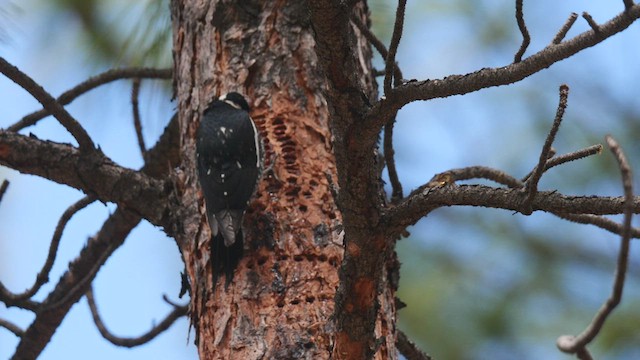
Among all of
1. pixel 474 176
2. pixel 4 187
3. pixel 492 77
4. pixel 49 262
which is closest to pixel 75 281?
pixel 49 262

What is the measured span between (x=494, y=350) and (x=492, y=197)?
2.03 meters

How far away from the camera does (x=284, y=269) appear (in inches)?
96.6

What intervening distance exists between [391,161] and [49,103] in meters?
0.99

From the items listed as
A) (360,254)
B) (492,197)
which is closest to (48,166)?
(360,254)

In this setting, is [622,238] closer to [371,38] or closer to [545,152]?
[545,152]

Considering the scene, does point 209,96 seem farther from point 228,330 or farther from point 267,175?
point 228,330

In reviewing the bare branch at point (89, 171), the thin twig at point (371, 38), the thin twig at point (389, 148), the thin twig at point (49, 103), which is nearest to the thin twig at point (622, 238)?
the thin twig at point (371, 38)

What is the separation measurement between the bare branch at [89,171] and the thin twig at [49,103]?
46 millimetres

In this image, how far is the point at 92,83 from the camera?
10.2ft

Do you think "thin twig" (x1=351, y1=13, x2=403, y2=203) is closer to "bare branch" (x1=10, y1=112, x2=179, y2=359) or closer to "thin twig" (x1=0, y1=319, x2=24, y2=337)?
"bare branch" (x1=10, y1=112, x2=179, y2=359)

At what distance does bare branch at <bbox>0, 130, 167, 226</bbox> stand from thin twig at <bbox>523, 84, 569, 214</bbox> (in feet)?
4.25

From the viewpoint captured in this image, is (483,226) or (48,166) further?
(483,226)

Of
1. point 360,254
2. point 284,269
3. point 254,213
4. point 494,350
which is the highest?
point 494,350

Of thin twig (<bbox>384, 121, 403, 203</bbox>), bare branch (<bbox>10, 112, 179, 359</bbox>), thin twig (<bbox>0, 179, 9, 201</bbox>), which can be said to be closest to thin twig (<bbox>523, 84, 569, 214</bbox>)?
thin twig (<bbox>384, 121, 403, 203</bbox>)
